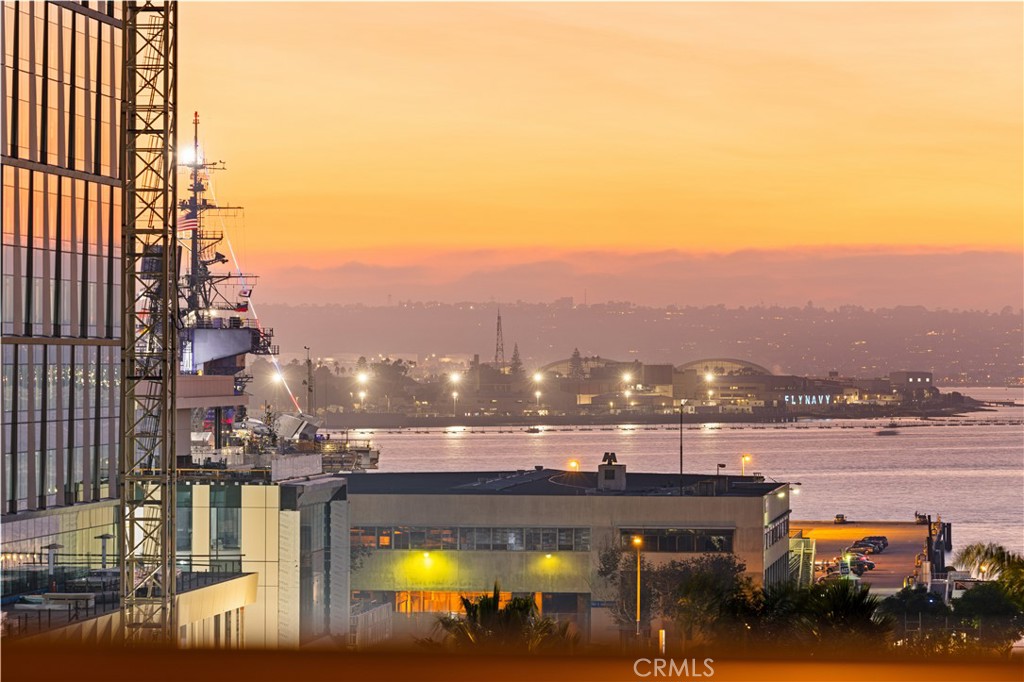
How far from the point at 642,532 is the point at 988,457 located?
357ft

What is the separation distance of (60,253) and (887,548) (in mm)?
37838

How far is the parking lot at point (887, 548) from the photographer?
4575 centimetres

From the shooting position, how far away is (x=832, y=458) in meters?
135

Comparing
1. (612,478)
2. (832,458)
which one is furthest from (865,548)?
(832,458)

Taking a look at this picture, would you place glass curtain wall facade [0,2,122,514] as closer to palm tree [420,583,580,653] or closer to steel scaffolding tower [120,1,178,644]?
steel scaffolding tower [120,1,178,644]

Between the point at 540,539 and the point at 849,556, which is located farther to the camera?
the point at 849,556

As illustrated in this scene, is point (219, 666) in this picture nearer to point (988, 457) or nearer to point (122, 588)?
point (122, 588)

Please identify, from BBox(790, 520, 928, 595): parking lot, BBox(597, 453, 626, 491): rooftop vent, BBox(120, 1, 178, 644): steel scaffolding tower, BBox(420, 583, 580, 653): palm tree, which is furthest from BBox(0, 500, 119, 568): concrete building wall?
BBox(790, 520, 928, 595): parking lot

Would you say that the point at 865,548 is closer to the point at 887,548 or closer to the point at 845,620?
the point at 887,548

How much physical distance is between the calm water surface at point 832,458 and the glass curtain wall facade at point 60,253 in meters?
52.7

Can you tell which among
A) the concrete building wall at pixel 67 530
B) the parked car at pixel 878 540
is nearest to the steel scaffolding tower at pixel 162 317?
the concrete building wall at pixel 67 530

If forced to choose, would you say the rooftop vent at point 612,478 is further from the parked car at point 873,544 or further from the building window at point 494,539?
the parked car at point 873,544

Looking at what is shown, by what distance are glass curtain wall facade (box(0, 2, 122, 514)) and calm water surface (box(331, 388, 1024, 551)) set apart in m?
52.7

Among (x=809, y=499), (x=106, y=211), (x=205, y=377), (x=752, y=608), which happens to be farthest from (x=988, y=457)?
(x=752, y=608)
